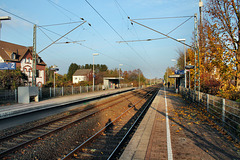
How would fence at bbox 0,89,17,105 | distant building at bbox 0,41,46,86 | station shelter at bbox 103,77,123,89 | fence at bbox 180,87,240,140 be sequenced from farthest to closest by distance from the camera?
station shelter at bbox 103,77,123,89 < distant building at bbox 0,41,46,86 < fence at bbox 0,89,17,105 < fence at bbox 180,87,240,140

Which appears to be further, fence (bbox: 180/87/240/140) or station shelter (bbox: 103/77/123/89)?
station shelter (bbox: 103/77/123/89)

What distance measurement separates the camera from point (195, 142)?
639 centimetres

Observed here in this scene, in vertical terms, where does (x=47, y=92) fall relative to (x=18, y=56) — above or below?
below

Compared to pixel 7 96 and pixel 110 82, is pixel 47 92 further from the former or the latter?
pixel 110 82

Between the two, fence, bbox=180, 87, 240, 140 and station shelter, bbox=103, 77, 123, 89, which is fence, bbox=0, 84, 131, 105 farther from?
fence, bbox=180, 87, 240, 140

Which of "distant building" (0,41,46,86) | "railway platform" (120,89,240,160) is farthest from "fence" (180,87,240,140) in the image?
"distant building" (0,41,46,86)

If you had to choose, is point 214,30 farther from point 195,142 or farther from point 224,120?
point 195,142

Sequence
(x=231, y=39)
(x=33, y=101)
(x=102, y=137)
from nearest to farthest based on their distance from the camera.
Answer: (x=102, y=137)
(x=231, y=39)
(x=33, y=101)

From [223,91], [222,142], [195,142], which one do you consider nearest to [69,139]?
[195,142]

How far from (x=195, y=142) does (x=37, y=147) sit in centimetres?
546

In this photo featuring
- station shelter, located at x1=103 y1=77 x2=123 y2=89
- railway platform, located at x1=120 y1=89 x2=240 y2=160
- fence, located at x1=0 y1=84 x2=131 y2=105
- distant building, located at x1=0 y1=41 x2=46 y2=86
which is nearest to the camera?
railway platform, located at x1=120 y1=89 x2=240 y2=160

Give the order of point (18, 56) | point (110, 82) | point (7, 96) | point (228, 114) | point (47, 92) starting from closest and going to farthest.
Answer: point (228, 114) → point (7, 96) → point (47, 92) → point (18, 56) → point (110, 82)

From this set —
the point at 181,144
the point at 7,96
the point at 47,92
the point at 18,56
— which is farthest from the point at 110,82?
the point at 181,144

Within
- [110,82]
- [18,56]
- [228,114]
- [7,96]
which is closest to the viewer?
[228,114]
